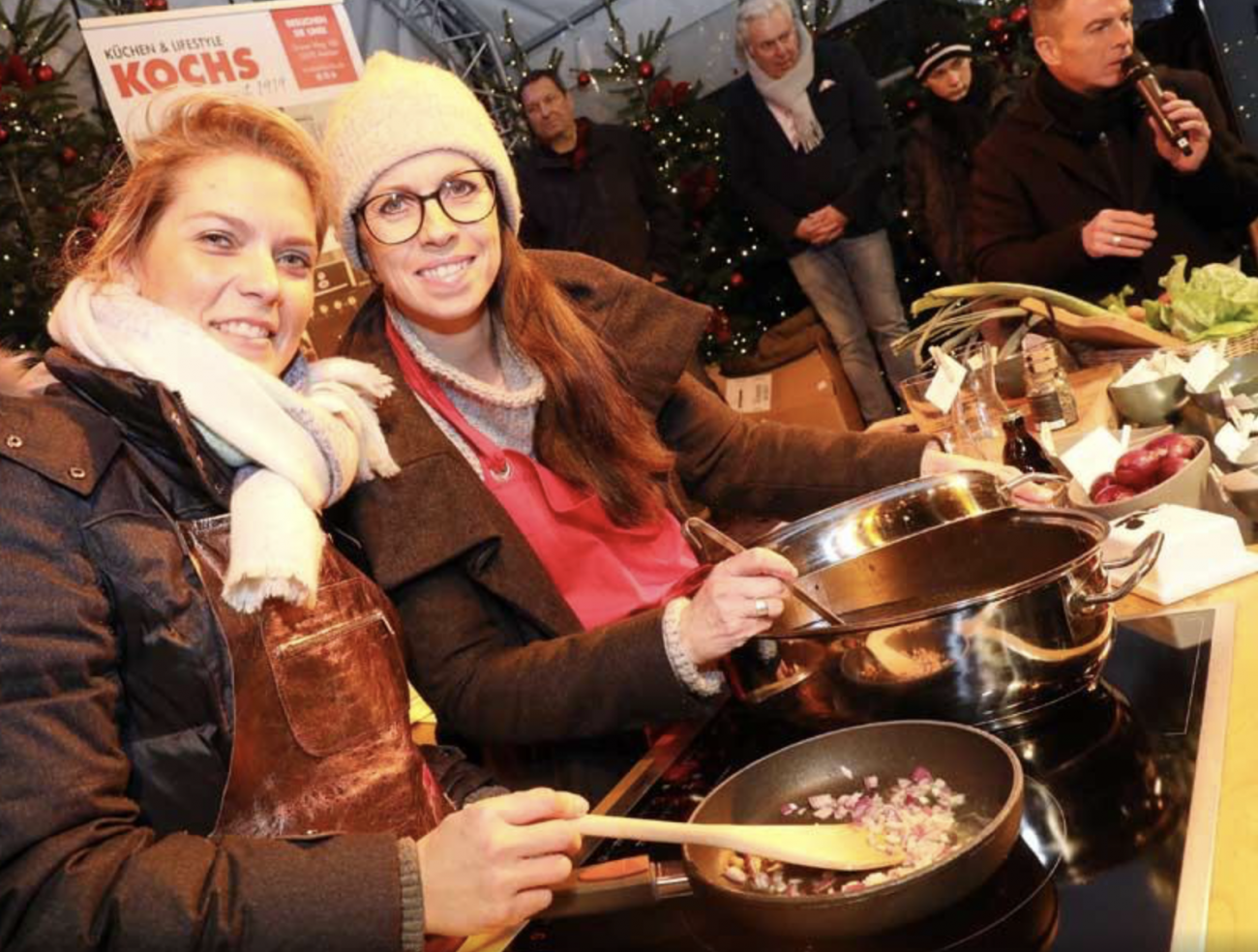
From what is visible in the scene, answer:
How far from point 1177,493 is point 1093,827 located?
749mm

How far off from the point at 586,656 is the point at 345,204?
0.83 meters

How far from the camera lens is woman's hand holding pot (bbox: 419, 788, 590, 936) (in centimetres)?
119

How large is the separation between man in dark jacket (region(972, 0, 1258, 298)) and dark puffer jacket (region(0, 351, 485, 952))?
2.73 metres

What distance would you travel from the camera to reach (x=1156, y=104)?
3021mm

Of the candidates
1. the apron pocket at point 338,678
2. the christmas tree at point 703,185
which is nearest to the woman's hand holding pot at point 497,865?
the apron pocket at point 338,678

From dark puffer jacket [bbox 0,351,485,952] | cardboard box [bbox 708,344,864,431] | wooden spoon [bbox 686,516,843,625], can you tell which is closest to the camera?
dark puffer jacket [bbox 0,351,485,952]

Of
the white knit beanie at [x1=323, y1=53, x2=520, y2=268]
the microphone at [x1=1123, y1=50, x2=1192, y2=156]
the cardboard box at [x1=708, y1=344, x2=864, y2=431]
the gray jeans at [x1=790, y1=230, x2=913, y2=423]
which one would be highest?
the white knit beanie at [x1=323, y1=53, x2=520, y2=268]

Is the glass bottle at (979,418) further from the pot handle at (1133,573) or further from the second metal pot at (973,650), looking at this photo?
the pot handle at (1133,573)

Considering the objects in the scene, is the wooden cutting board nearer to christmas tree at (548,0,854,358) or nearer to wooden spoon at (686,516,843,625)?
wooden spoon at (686,516,843,625)

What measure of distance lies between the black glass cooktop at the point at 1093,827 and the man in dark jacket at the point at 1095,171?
225cm

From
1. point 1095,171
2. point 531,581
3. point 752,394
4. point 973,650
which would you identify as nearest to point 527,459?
point 531,581

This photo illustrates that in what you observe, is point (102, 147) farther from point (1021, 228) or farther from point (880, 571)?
point (880, 571)


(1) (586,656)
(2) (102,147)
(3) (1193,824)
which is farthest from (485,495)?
(2) (102,147)

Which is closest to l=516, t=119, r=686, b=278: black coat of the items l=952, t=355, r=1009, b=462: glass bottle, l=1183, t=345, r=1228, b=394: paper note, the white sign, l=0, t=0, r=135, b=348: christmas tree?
the white sign
